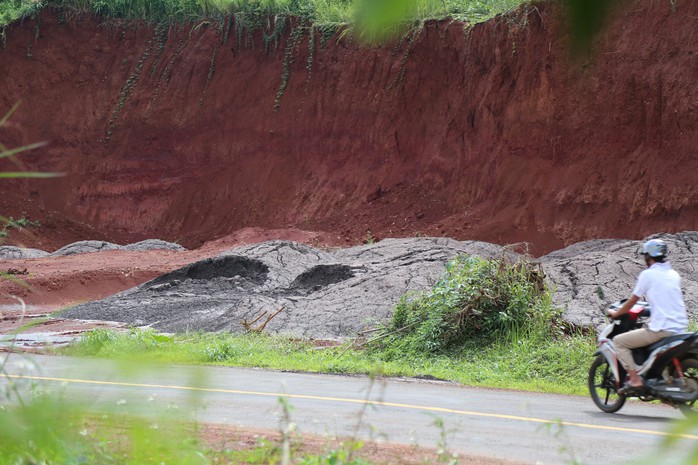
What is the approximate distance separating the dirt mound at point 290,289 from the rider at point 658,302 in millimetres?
8063

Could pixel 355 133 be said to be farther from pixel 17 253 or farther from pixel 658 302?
pixel 658 302

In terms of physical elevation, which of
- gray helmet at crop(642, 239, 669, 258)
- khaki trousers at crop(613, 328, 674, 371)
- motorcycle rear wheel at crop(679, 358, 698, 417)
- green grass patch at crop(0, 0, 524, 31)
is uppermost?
green grass patch at crop(0, 0, 524, 31)

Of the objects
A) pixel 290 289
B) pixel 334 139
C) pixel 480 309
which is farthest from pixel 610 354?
pixel 334 139

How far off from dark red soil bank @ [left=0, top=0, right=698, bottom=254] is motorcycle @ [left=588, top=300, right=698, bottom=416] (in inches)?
377

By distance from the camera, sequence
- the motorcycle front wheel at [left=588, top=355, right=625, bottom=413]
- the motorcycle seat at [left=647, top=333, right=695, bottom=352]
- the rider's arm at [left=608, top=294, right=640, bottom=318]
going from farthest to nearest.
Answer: the motorcycle front wheel at [left=588, top=355, right=625, bottom=413] < the rider's arm at [left=608, top=294, right=640, bottom=318] < the motorcycle seat at [left=647, top=333, right=695, bottom=352]

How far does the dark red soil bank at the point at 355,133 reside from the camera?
25516 mm

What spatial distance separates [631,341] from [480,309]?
17.9ft

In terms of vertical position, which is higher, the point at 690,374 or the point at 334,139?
the point at 334,139

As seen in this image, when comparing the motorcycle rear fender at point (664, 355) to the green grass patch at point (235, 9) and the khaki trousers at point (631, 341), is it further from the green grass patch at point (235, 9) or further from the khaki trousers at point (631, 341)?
the green grass patch at point (235, 9)

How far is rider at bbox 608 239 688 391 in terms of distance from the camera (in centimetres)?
930

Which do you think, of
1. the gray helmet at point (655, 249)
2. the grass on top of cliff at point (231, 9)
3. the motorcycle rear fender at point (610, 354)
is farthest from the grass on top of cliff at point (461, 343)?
the grass on top of cliff at point (231, 9)

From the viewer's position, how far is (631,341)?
962 centimetres

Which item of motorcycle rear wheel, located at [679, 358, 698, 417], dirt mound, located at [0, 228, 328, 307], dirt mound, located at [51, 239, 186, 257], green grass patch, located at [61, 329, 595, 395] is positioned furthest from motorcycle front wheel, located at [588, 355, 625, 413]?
dirt mound, located at [51, 239, 186, 257]

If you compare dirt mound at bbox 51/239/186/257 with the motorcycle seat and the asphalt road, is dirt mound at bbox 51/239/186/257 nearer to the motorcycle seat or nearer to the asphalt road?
the asphalt road
